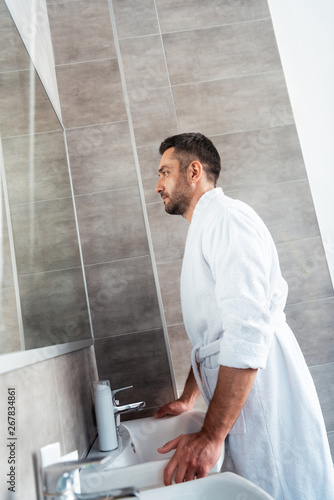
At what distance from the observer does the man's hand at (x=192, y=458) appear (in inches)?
34.5

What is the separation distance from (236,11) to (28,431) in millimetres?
1956

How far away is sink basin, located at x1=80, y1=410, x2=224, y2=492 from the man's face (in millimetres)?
677

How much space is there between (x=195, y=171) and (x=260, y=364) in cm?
68

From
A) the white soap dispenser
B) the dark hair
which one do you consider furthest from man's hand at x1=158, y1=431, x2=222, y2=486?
the dark hair

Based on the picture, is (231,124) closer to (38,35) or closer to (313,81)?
(313,81)

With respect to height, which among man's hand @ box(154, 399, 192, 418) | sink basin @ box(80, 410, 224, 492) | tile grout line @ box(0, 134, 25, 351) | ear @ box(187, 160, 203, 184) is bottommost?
sink basin @ box(80, 410, 224, 492)

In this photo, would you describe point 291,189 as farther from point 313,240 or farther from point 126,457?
point 126,457

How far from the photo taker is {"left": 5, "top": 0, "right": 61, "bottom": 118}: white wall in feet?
4.28

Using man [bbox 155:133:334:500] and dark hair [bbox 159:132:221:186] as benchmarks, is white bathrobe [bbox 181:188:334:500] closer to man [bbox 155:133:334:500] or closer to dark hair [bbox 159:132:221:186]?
man [bbox 155:133:334:500]

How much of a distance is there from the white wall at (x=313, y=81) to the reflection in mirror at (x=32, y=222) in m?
1.04

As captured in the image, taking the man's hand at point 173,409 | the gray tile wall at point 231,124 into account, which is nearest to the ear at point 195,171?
the gray tile wall at point 231,124

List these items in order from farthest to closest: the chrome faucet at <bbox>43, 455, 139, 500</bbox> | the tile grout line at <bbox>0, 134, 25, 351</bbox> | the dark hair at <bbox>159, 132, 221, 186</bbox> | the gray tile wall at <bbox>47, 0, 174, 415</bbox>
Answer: the gray tile wall at <bbox>47, 0, 174, 415</bbox> → the dark hair at <bbox>159, 132, 221, 186</bbox> → the tile grout line at <bbox>0, 134, 25, 351</bbox> → the chrome faucet at <bbox>43, 455, 139, 500</bbox>

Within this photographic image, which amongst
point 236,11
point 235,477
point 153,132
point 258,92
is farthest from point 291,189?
point 235,477

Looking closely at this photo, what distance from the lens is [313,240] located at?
175 cm
